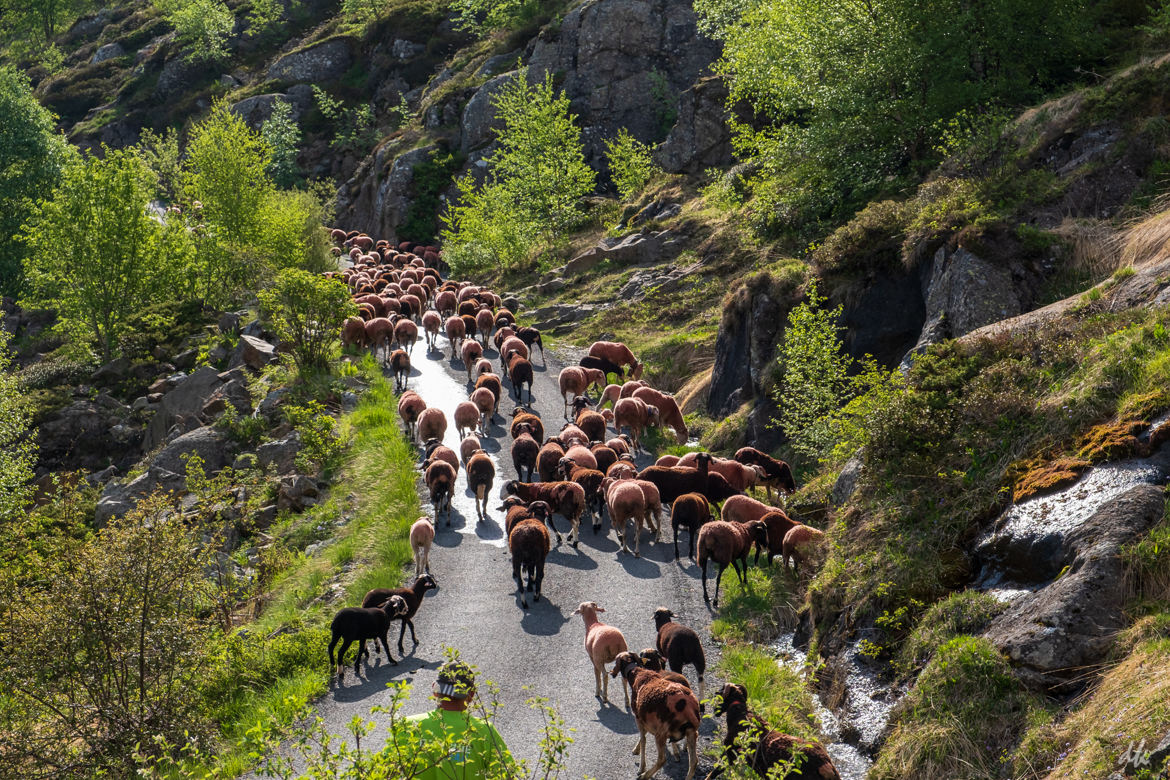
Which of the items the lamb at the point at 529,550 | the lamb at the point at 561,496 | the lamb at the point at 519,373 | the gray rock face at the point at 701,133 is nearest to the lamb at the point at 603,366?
the lamb at the point at 519,373

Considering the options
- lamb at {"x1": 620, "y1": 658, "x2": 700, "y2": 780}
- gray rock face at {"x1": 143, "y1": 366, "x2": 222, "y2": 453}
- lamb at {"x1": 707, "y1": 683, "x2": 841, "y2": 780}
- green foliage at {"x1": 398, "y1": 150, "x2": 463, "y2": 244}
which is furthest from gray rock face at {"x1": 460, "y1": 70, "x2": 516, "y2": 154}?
lamb at {"x1": 707, "y1": 683, "x2": 841, "y2": 780}

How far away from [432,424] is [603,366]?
828cm

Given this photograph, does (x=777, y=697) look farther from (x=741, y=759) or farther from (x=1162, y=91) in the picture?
(x=1162, y=91)

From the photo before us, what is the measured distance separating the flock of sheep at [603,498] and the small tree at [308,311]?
2.53 meters

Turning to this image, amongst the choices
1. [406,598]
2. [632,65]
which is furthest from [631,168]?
[406,598]

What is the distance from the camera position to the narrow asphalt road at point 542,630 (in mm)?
11508

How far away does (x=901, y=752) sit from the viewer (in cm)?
909

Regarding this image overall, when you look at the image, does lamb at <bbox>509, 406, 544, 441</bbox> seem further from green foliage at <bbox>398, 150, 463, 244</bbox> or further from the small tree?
green foliage at <bbox>398, 150, 463, 244</bbox>

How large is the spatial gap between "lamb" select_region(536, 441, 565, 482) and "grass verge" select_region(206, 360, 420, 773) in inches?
118

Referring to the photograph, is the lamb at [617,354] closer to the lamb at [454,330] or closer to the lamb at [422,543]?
the lamb at [454,330]

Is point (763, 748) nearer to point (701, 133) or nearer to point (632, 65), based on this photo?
point (701, 133)

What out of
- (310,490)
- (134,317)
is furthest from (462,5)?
(310,490)

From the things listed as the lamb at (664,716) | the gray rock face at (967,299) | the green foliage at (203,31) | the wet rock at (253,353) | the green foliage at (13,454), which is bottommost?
the green foliage at (13,454)

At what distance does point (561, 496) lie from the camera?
18.1 m
